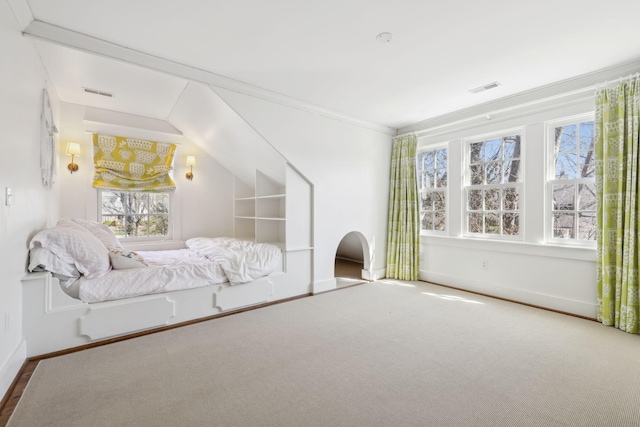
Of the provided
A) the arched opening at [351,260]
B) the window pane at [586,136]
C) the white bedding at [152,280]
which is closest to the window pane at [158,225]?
the white bedding at [152,280]

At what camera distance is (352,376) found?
1975mm

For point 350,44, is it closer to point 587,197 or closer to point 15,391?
point 587,197

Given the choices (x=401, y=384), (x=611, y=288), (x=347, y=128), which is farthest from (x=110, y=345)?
(x=611, y=288)

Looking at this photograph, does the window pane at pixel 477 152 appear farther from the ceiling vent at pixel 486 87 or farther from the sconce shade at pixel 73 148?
the sconce shade at pixel 73 148

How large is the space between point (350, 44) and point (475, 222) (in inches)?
115

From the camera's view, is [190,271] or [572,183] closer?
[190,271]

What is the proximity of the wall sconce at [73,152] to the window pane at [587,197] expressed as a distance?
595 cm

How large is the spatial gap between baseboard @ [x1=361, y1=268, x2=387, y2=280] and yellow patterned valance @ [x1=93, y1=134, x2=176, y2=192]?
324 centimetres

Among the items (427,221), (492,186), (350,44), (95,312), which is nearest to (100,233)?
(95,312)

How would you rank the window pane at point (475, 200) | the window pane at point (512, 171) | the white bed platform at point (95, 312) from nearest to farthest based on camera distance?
the white bed platform at point (95, 312)
the window pane at point (512, 171)
the window pane at point (475, 200)

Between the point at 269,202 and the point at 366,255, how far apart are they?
1.76 metres

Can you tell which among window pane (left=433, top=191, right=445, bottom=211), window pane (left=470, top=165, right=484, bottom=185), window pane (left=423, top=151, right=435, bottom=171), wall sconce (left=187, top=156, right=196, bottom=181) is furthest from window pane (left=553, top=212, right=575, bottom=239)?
wall sconce (left=187, top=156, right=196, bottom=181)

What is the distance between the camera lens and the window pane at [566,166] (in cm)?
320

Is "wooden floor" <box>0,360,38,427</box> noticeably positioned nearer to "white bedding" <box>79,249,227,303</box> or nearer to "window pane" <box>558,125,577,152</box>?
"white bedding" <box>79,249,227,303</box>
